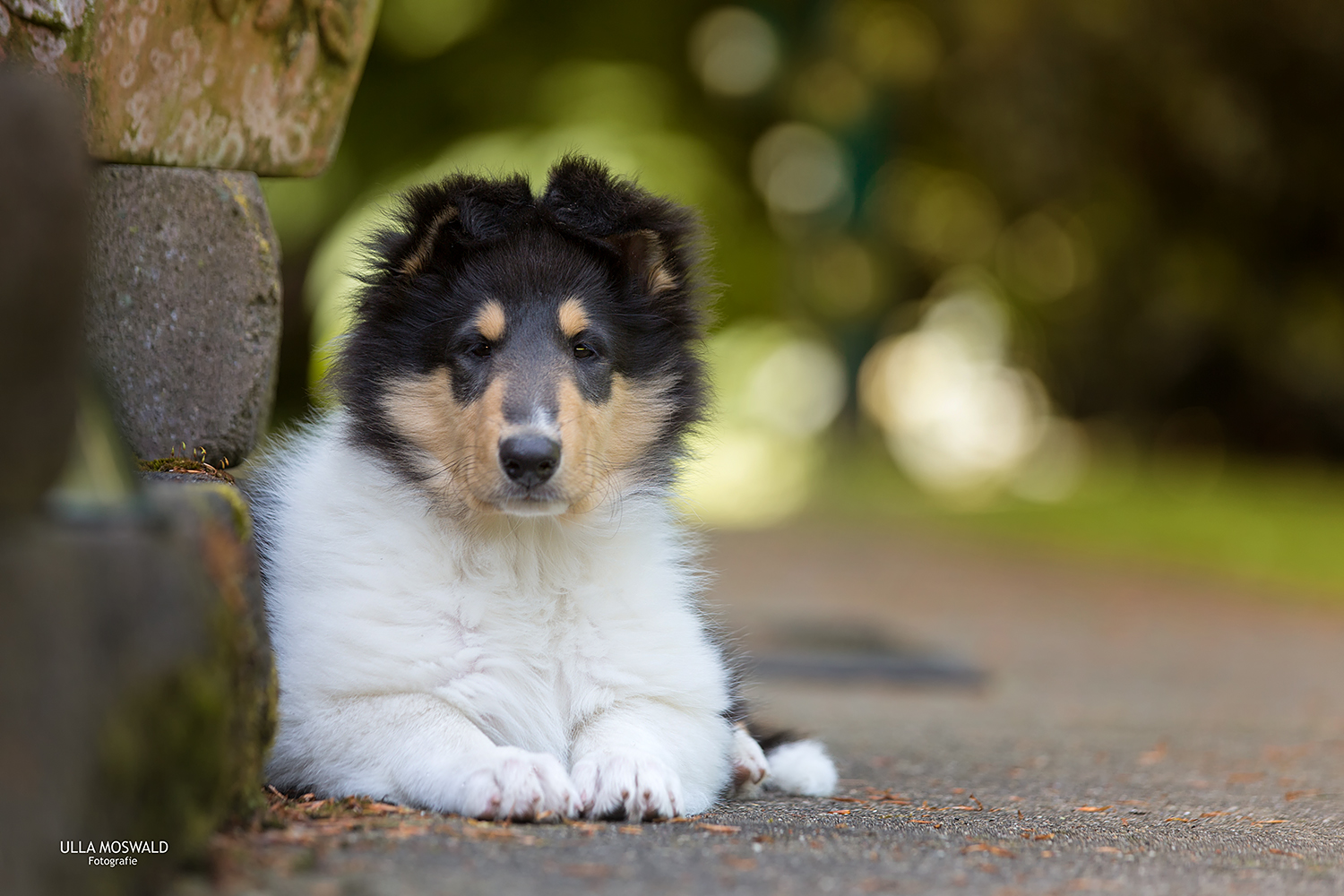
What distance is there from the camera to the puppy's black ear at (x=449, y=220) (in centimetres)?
412

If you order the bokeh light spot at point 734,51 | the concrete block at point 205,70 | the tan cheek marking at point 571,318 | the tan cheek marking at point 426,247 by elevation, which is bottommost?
the tan cheek marking at point 571,318

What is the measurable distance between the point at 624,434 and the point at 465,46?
18.3 m

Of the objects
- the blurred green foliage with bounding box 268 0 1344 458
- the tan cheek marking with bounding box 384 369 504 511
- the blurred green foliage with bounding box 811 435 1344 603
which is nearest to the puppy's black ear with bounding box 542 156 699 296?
the tan cheek marking with bounding box 384 369 504 511

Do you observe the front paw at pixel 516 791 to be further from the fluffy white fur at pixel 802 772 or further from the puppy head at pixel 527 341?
the fluffy white fur at pixel 802 772

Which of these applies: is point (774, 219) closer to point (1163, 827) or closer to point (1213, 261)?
point (1213, 261)

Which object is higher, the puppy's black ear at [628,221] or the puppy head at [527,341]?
the puppy's black ear at [628,221]

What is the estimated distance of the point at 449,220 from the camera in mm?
4137

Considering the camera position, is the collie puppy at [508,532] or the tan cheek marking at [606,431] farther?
the tan cheek marking at [606,431]

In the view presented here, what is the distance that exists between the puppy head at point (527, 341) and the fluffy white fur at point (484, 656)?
6.3 inches

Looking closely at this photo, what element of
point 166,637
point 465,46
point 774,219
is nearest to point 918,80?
point 774,219

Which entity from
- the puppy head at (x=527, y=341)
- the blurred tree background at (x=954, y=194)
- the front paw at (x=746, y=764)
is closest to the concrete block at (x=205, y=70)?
the puppy head at (x=527, y=341)

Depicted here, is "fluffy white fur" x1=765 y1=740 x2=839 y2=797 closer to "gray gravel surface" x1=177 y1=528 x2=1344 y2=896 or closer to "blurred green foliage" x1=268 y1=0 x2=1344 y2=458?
"gray gravel surface" x1=177 y1=528 x2=1344 y2=896

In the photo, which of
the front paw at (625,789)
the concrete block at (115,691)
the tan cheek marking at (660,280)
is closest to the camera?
the concrete block at (115,691)

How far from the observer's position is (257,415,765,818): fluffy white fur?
3.58 meters
